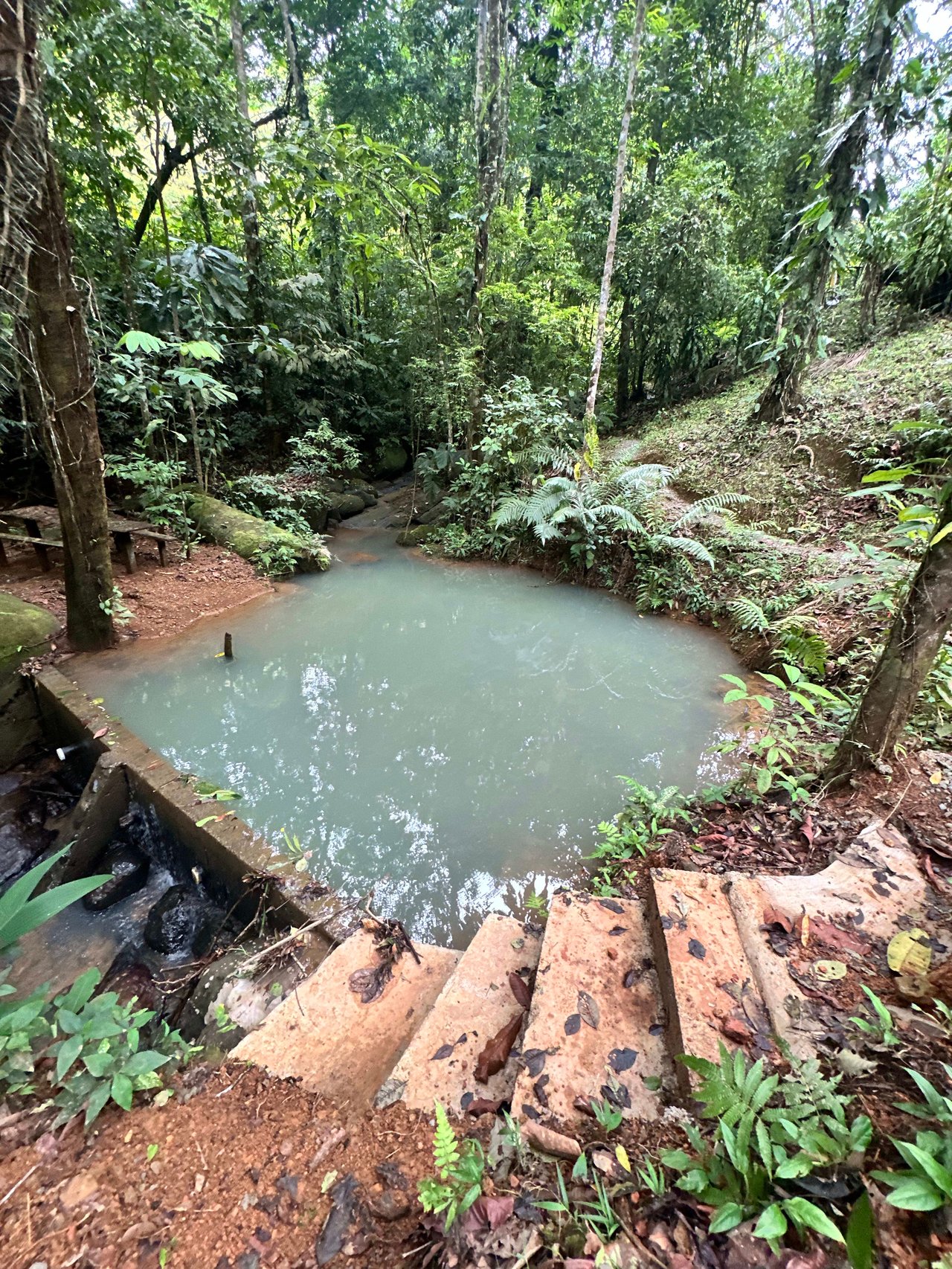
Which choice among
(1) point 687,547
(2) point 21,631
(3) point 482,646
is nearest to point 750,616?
(1) point 687,547

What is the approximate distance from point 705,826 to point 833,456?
556 centimetres

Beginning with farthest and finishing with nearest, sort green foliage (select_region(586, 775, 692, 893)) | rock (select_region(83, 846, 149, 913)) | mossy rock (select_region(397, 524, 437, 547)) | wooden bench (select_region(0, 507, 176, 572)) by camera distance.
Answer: mossy rock (select_region(397, 524, 437, 547)) → wooden bench (select_region(0, 507, 176, 572)) → rock (select_region(83, 846, 149, 913)) → green foliage (select_region(586, 775, 692, 893))

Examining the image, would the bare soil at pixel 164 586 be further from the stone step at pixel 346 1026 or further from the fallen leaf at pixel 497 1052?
the fallen leaf at pixel 497 1052

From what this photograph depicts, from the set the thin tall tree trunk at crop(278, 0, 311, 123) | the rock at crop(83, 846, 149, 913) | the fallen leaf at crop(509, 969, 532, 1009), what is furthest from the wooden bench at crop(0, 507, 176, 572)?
the thin tall tree trunk at crop(278, 0, 311, 123)

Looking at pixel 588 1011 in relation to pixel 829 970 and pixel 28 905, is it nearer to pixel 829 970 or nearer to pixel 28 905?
pixel 829 970

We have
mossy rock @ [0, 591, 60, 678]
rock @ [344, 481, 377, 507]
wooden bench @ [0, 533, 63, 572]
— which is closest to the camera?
mossy rock @ [0, 591, 60, 678]

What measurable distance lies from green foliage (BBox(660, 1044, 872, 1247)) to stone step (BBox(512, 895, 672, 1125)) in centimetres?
25

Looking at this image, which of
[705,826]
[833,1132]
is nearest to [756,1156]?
[833,1132]

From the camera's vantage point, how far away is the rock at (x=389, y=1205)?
1.15 metres

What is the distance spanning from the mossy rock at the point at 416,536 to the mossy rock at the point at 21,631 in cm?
469

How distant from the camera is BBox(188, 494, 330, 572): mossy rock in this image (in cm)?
700

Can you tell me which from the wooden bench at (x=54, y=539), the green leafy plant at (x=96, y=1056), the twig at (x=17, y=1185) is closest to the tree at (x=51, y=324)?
the wooden bench at (x=54, y=539)

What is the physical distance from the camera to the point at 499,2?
23.5 ft

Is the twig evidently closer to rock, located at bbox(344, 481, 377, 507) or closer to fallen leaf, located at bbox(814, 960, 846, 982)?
fallen leaf, located at bbox(814, 960, 846, 982)
